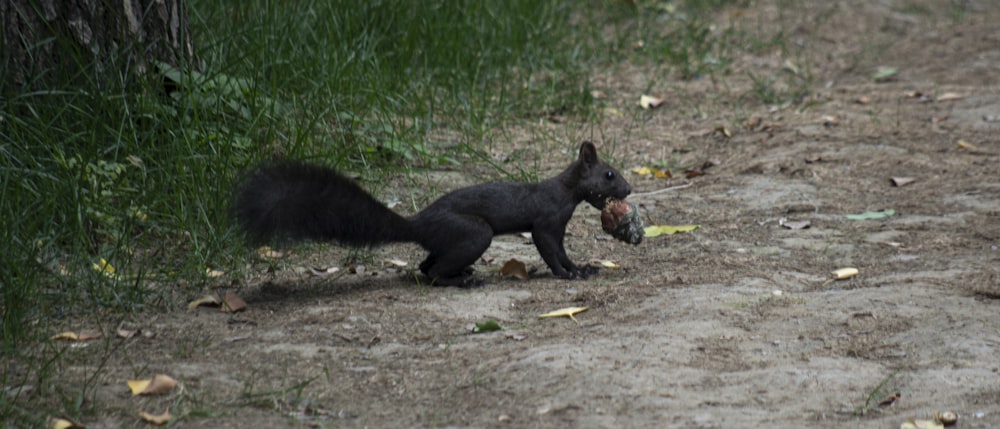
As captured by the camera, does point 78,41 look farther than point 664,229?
No

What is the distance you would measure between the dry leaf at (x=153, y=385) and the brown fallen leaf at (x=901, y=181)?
4.43 meters

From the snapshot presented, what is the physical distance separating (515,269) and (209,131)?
153 centimetres

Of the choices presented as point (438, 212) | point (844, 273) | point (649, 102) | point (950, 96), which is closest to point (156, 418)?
point (438, 212)

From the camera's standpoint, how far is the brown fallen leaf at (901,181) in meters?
6.38

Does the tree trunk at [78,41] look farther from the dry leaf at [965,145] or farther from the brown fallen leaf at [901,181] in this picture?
the dry leaf at [965,145]

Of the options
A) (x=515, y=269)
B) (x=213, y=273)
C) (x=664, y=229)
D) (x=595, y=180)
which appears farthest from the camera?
(x=664, y=229)

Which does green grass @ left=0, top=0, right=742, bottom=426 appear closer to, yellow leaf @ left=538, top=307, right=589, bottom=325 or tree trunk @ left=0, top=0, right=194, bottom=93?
tree trunk @ left=0, top=0, right=194, bottom=93

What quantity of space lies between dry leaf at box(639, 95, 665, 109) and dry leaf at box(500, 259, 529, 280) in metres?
3.77

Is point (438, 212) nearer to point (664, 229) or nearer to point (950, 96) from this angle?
point (664, 229)

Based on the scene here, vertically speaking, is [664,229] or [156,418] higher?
[156,418]

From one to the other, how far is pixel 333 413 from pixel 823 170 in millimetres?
4250

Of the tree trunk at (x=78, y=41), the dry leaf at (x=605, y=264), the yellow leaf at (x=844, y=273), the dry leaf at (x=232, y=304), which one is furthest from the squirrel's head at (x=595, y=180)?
the tree trunk at (x=78, y=41)

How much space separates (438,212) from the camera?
4.57 m

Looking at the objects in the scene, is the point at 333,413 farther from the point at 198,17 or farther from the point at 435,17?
the point at 435,17
